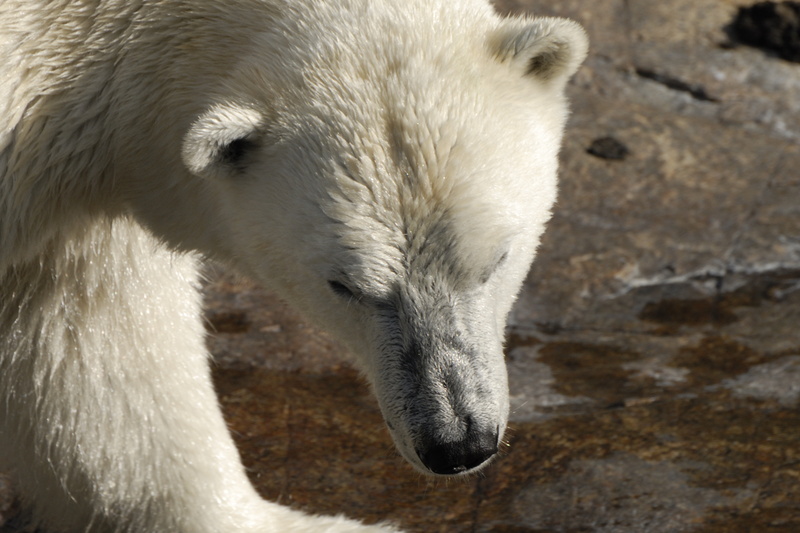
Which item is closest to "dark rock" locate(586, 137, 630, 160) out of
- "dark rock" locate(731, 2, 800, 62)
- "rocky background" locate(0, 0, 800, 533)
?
"rocky background" locate(0, 0, 800, 533)

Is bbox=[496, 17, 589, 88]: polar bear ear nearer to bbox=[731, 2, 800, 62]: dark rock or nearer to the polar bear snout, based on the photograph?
the polar bear snout

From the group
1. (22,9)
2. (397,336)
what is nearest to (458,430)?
(397,336)

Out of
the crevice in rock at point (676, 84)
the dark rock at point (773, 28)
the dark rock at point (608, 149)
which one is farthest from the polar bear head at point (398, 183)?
the dark rock at point (773, 28)

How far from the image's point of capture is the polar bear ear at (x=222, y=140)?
7.66 ft

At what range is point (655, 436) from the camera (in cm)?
381

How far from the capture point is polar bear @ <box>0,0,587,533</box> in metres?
2.42

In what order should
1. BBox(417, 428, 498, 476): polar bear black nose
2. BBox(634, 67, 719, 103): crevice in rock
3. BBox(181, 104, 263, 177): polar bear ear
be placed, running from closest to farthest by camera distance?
BBox(181, 104, 263, 177): polar bear ear < BBox(417, 428, 498, 476): polar bear black nose < BBox(634, 67, 719, 103): crevice in rock

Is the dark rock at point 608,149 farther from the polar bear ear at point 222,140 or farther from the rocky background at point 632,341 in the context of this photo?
the polar bear ear at point 222,140

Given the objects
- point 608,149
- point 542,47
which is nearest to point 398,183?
point 542,47

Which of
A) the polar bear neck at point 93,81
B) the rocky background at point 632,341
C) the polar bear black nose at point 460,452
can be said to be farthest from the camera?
the rocky background at point 632,341

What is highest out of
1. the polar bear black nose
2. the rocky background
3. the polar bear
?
the polar bear

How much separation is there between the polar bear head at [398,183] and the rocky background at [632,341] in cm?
78

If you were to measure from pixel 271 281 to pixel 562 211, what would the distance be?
271 centimetres

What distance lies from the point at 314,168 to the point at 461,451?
700 mm
